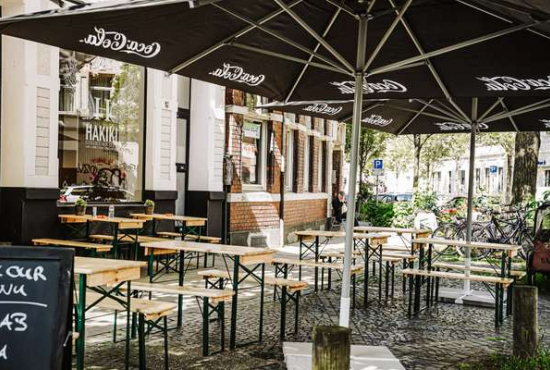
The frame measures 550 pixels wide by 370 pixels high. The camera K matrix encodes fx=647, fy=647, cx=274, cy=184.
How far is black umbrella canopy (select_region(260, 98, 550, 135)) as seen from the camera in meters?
8.95

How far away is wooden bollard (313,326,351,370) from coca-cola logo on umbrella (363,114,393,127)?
6.80m

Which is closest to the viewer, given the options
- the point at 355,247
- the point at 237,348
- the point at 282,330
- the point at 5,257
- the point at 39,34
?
the point at 5,257

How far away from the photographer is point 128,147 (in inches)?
498

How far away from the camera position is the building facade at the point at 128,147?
32.5 feet

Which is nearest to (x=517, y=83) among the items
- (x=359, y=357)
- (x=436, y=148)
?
(x=359, y=357)

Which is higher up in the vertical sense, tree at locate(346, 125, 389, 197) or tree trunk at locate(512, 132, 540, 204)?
tree at locate(346, 125, 389, 197)

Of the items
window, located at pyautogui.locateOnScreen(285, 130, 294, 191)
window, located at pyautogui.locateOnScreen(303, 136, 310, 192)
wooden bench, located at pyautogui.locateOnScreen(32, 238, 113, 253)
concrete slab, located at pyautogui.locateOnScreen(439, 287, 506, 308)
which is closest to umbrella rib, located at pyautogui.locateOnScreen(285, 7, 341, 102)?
wooden bench, located at pyautogui.locateOnScreen(32, 238, 113, 253)

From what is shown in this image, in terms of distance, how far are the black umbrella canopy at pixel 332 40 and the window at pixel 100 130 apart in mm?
5177

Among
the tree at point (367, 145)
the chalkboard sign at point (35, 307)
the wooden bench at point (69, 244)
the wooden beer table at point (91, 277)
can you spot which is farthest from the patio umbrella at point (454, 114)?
the tree at point (367, 145)

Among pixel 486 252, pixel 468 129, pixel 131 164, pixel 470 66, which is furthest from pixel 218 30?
pixel 486 252

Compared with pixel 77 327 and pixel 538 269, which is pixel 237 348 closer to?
pixel 77 327

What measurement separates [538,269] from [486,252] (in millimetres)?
6170

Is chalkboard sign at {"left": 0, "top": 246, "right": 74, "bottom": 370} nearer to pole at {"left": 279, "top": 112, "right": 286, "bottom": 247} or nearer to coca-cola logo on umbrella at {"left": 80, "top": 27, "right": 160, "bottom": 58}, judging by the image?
coca-cola logo on umbrella at {"left": 80, "top": 27, "right": 160, "bottom": 58}

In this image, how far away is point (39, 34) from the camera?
16.3ft
